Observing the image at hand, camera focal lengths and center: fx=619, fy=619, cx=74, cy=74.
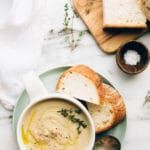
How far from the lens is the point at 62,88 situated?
1.69 m

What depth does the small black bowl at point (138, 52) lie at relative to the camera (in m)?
1.74

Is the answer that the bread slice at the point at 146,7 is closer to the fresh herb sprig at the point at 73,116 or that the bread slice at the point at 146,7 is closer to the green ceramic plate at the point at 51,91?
the green ceramic plate at the point at 51,91

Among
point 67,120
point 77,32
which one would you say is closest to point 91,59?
Answer: point 77,32

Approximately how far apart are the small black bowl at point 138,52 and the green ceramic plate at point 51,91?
7cm

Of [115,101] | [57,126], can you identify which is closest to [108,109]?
[115,101]

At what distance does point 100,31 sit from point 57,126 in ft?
1.07

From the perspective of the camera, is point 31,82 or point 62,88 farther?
point 62,88

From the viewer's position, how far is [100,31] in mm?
1788

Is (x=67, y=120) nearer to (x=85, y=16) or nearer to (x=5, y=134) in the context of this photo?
(x=5, y=134)

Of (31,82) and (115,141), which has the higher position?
(31,82)

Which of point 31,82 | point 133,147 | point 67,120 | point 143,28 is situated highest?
point 143,28

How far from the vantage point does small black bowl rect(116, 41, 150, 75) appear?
5.72 feet

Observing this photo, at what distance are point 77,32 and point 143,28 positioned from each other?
0.19 metres

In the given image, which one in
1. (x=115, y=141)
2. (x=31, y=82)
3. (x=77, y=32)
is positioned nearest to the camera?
(x=31, y=82)
